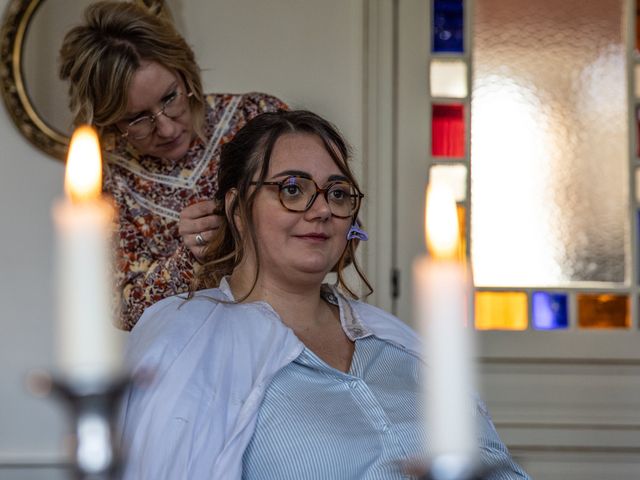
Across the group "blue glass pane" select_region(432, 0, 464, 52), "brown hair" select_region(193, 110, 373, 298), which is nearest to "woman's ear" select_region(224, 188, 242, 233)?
"brown hair" select_region(193, 110, 373, 298)

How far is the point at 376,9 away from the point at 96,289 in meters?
3.09

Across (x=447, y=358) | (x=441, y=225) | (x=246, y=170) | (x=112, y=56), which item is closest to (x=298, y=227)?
(x=246, y=170)

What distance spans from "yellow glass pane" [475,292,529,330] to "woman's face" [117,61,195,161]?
4.79 feet

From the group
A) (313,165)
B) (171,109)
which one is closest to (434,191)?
(313,165)

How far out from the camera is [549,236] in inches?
136

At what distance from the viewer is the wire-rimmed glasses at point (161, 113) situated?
2.21m

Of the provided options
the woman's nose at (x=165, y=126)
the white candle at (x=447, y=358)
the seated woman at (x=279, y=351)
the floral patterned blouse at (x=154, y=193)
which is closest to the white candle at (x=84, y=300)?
the white candle at (x=447, y=358)

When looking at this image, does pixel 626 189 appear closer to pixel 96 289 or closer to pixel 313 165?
pixel 313 165

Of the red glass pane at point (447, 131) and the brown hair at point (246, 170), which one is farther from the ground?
the red glass pane at point (447, 131)

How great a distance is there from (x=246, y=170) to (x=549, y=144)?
1721mm

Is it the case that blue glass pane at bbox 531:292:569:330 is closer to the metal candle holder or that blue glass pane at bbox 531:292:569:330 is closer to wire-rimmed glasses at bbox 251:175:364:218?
wire-rimmed glasses at bbox 251:175:364:218

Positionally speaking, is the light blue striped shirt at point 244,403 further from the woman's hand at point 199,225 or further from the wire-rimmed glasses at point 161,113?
the wire-rimmed glasses at point 161,113

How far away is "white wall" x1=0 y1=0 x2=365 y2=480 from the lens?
11.0ft

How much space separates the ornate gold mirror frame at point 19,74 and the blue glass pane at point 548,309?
1.61 metres
